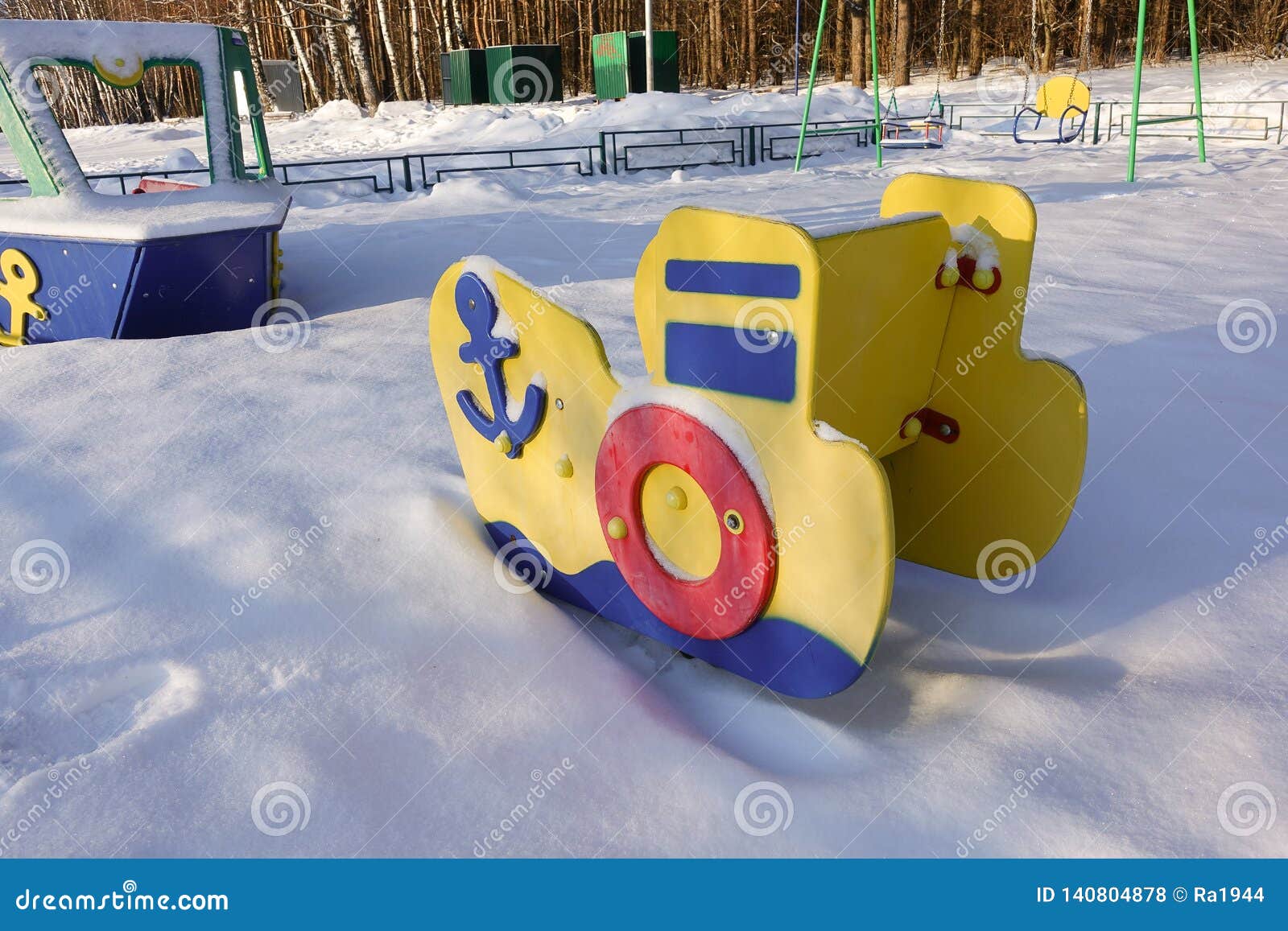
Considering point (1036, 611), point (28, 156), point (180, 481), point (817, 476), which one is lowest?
point (1036, 611)

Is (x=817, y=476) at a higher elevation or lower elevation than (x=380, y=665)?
higher

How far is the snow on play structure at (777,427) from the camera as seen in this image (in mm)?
1712

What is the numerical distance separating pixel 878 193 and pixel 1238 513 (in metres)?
6.48

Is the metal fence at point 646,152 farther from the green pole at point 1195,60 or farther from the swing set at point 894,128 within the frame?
the green pole at point 1195,60

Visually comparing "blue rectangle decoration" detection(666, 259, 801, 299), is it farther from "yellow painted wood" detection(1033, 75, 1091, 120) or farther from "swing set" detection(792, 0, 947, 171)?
"yellow painted wood" detection(1033, 75, 1091, 120)

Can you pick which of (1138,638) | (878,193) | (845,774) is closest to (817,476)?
(845,774)

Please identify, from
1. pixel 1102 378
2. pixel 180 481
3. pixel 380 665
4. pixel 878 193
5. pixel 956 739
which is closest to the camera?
pixel 956 739

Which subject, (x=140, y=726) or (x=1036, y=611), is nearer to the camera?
(x=140, y=726)

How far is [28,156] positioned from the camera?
4293 mm

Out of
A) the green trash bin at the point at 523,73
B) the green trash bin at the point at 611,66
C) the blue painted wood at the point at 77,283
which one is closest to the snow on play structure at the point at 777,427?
the blue painted wood at the point at 77,283

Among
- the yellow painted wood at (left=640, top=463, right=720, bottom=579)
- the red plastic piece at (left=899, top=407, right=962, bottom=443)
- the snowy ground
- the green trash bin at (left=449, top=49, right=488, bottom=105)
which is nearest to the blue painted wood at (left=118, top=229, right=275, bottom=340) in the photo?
the snowy ground

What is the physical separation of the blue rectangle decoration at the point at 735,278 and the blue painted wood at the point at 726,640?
2.10 ft

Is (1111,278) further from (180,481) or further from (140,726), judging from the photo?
(140,726)

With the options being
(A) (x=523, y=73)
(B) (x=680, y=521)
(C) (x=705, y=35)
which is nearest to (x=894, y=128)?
(A) (x=523, y=73)
